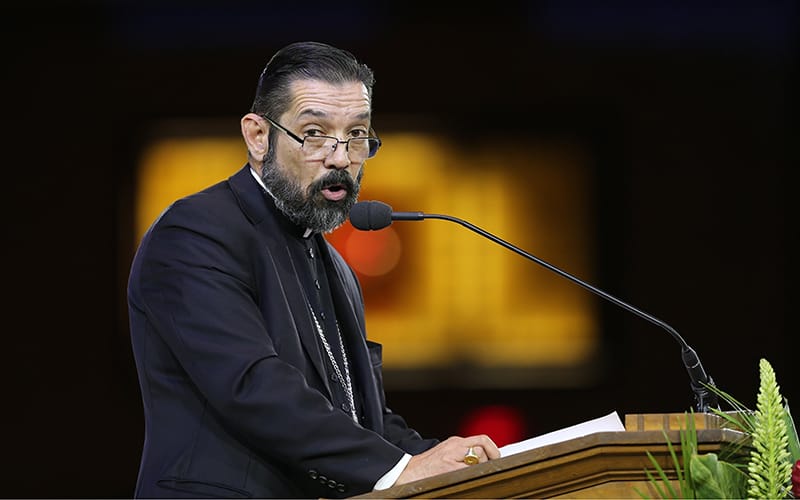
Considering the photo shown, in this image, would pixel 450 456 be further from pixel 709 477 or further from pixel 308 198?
pixel 308 198

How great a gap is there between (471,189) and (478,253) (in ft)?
0.92

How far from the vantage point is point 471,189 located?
17.0 ft

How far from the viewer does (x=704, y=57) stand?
5051 millimetres

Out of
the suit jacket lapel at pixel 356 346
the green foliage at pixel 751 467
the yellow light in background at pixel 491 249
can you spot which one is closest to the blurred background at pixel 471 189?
the yellow light in background at pixel 491 249

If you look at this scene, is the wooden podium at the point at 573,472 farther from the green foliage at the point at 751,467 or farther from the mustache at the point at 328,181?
the mustache at the point at 328,181

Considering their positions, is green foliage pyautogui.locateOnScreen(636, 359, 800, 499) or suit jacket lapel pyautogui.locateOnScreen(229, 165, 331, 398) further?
suit jacket lapel pyautogui.locateOnScreen(229, 165, 331, 398)

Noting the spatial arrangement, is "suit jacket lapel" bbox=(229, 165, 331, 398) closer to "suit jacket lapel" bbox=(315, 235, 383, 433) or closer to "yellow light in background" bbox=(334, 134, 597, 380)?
"suit jacket lapel" bbox=(315, 235, 383, 433)

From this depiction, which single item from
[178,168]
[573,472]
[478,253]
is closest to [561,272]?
[573,472]

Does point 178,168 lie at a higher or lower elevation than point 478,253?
higher

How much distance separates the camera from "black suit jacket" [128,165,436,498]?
1.99m

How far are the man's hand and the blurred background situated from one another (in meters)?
3.18

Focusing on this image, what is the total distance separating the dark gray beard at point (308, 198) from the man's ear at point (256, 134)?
3cm

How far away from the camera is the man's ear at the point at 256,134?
2.44 meters

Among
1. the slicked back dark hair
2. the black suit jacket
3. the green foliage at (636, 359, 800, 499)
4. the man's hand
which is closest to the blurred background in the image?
the slicked back dark hair
